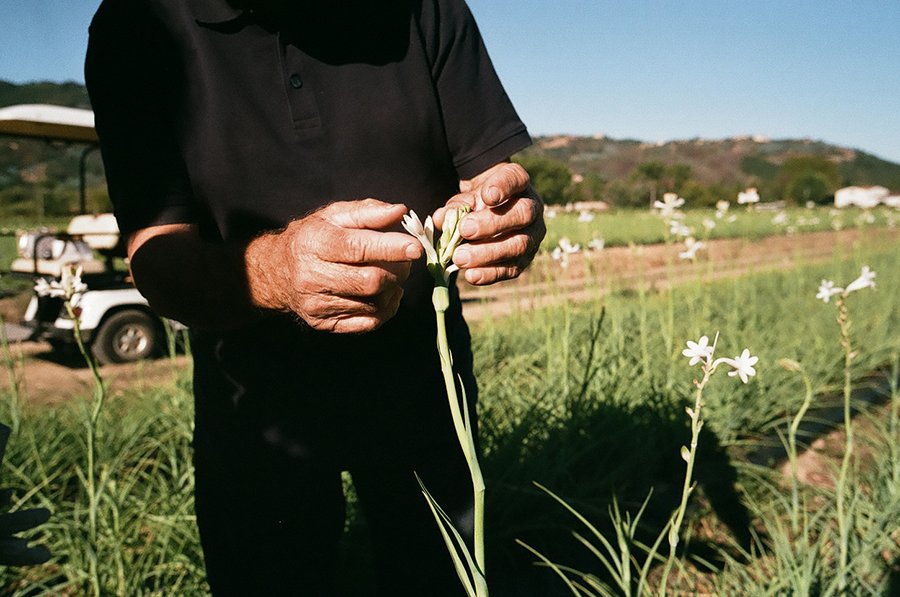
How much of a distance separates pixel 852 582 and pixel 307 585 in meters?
1.36

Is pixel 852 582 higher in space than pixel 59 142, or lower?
lower

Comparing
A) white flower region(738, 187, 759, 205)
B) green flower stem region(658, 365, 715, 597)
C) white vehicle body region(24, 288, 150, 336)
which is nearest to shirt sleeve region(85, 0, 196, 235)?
green flower stem region(658, 365, 715, 597)

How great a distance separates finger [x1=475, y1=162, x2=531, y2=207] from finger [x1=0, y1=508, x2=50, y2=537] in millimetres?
618

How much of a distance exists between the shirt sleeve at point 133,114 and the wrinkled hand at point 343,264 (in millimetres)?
346

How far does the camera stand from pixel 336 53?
1.30 meters

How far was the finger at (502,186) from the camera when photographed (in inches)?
34.6

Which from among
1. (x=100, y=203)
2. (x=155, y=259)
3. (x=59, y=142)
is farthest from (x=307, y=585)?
(x=100, y=203)

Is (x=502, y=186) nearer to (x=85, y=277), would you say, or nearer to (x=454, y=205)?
(x=454, y=205)

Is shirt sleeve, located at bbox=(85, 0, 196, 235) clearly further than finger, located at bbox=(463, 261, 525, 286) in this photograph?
Yes

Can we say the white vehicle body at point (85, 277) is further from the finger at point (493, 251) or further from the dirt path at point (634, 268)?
the finger at point (493, 251)

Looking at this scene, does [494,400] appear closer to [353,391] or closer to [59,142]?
[353,391]

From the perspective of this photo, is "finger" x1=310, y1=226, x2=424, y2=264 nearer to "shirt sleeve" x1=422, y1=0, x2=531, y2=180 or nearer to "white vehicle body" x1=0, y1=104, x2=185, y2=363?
"shirt sleeve" x1=422, y1=0, x2=531, y2=180

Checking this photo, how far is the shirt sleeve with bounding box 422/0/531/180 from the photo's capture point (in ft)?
4.40

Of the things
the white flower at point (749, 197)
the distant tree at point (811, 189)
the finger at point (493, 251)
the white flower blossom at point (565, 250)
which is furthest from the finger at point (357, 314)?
the distant tree at point (811, 189)
